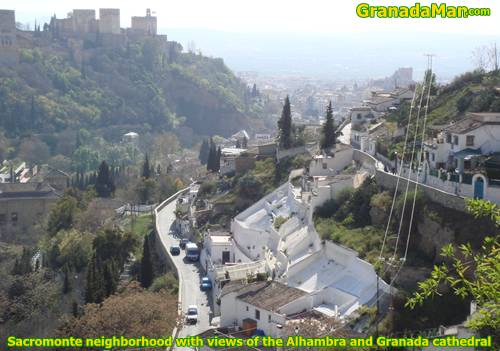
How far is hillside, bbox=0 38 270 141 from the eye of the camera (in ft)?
253

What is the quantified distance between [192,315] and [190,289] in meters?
3.06

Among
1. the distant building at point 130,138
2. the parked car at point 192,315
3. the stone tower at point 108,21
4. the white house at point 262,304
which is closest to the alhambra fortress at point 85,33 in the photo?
A: the stone tower at point 108,21

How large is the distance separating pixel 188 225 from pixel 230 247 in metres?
6.09

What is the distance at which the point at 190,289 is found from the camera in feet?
86.6

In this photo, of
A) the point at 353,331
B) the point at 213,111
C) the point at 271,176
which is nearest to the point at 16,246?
the point at 271,176

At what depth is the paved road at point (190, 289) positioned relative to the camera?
22.9 m

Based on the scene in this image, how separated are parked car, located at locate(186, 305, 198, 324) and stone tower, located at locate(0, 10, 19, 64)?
6242 centimetres

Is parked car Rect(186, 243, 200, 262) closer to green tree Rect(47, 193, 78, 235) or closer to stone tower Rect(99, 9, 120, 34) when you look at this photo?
green tree Rect(47, 193, 78, 235)

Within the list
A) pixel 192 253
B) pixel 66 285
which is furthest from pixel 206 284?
pixel 66 285

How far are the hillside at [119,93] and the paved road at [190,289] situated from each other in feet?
145

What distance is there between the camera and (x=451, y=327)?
16.5 m

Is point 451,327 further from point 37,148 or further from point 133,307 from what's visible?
point 37,148

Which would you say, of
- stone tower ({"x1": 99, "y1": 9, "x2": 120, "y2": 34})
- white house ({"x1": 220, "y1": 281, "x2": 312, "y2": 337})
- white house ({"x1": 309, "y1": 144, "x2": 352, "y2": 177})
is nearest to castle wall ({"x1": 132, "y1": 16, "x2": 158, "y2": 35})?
stone tower ({"x1": 99, "y1": 9, "x2": 120, "y2": 34})

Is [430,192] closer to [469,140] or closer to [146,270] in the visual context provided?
A: [469,140]
